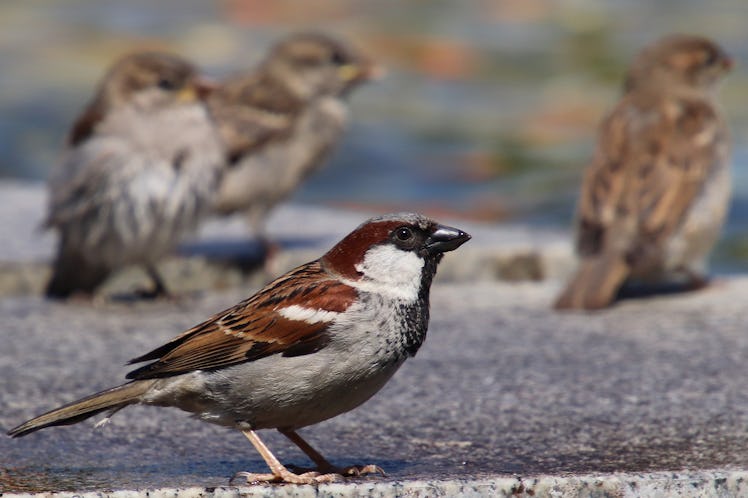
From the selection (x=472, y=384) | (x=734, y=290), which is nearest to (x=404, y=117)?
(x=734, y=290)

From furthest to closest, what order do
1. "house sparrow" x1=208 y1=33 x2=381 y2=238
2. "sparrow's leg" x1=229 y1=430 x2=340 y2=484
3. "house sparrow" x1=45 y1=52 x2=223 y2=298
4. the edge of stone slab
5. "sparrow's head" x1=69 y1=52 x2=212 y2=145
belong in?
"house sparrow" x1=208 y1=33 x2=381 y2=238
"sparrow's head" x1=69 y1=52 x2=212 y2=145
"house sparrow" x1=45 y1=52 x2=223 y2=298
"sparrow's leg" x1=229 y1=430 x2=340 y2=484
the edge of stone slab

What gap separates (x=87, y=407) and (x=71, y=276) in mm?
2749

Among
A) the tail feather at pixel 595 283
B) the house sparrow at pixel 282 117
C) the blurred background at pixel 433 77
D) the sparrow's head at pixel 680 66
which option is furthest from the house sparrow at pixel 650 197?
the blurred background at pixel 433 77

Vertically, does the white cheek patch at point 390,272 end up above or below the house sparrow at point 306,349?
above

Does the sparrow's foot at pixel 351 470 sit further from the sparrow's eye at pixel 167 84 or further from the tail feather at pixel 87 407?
the sparrow's eye at pixel 167 84

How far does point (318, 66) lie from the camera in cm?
760

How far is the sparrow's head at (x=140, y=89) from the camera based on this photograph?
242 inches

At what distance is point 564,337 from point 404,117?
24.5 feet

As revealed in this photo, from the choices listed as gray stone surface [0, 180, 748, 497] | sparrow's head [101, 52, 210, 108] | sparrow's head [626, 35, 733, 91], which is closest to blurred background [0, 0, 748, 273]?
sparrow's head [626, 35, 733, 91]

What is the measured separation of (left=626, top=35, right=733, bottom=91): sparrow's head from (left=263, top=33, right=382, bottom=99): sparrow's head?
1.67 meters

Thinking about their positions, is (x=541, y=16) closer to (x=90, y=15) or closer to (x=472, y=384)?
(x=90, y=15)

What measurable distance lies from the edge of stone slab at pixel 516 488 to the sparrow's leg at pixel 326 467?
15 centimetres

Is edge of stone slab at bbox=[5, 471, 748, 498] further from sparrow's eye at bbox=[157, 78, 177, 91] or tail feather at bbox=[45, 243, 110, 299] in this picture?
sparrow's eye at bbox=[157, 78, 177, 91]

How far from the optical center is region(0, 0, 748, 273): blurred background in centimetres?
1084
